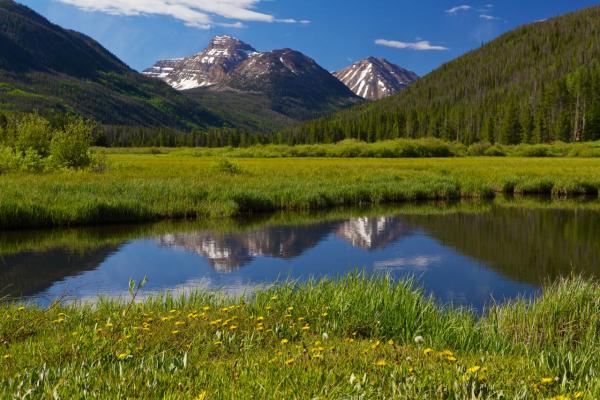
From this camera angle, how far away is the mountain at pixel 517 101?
116m

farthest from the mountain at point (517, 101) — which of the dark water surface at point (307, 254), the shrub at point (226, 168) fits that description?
the dark water surface at point (307, 254)

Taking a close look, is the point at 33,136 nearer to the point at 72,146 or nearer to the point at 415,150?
the point at 72,146

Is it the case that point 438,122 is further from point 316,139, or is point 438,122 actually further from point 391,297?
point 391,297

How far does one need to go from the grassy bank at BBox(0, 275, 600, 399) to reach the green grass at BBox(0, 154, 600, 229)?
19.0m

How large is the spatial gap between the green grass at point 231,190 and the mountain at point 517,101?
66.9 metres

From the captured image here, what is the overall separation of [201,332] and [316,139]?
150869mm

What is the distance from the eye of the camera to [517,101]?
5399 inches

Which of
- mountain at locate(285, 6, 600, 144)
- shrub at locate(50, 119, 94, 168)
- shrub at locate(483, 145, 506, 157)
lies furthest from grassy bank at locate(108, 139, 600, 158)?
shrub at locate(50, 119, 94, 168)

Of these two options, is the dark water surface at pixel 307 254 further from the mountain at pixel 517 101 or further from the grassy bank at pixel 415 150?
the mountain at pixel 517 101

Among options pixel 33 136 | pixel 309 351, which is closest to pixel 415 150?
pixel 33 136

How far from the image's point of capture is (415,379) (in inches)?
219

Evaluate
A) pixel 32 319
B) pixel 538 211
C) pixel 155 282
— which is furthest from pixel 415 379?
pixel 538 211

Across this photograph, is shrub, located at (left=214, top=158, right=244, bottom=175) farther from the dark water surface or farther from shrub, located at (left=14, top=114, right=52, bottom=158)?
the dark water surface

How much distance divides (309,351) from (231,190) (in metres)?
29.1
